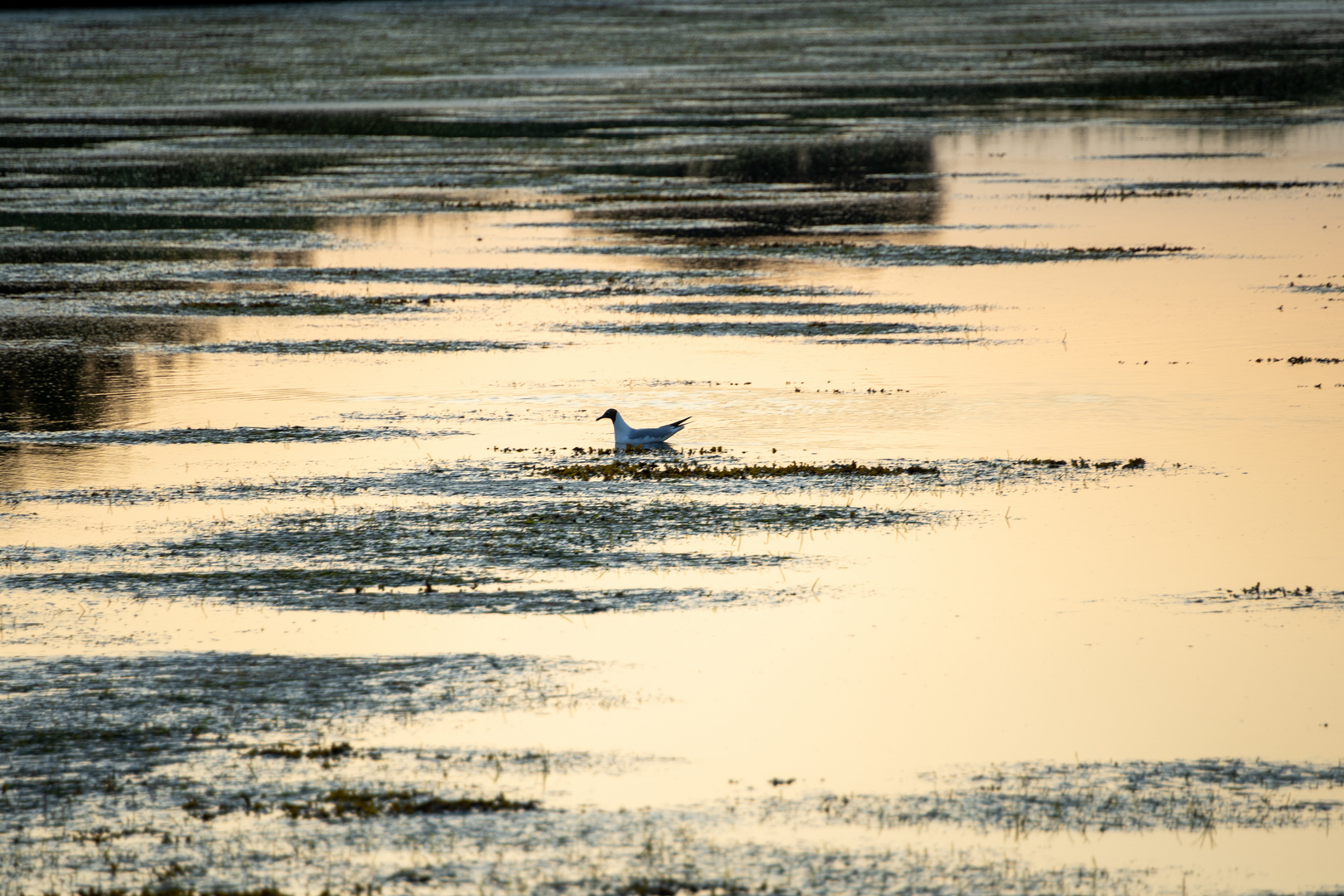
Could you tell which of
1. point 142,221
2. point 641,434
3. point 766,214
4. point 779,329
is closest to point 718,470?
point 641,434

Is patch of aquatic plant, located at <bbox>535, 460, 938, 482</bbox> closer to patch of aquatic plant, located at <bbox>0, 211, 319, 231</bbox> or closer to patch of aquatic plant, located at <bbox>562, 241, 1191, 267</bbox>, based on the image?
patch of aquatic plant, located at <bbox>562, 241, 1191, 267</bbox>

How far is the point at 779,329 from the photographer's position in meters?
22.2

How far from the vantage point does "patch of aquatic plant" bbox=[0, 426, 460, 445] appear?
1708cm

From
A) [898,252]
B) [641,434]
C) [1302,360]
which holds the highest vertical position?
[898,252]

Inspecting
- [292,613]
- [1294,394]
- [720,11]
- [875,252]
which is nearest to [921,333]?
[1294,394]

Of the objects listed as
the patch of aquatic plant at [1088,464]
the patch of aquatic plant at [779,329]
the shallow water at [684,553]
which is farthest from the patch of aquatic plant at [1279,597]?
the patch of aquatic plant at [779,329]

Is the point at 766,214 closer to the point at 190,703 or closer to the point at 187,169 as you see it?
the point at 187,169

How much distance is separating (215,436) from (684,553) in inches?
238

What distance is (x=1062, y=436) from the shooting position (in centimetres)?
1655

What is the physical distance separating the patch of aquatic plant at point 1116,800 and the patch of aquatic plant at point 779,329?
1221 centimetres

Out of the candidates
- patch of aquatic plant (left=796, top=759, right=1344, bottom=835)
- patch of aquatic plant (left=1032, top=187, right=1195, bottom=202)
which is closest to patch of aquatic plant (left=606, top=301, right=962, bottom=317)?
patch of aquatic plant (left=1032, top=187, right=1195, bottom=202)

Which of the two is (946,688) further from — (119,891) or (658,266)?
(658,266)

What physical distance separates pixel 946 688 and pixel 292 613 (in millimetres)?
4213

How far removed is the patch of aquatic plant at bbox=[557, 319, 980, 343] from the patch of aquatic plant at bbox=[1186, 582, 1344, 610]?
9275 millimetres
